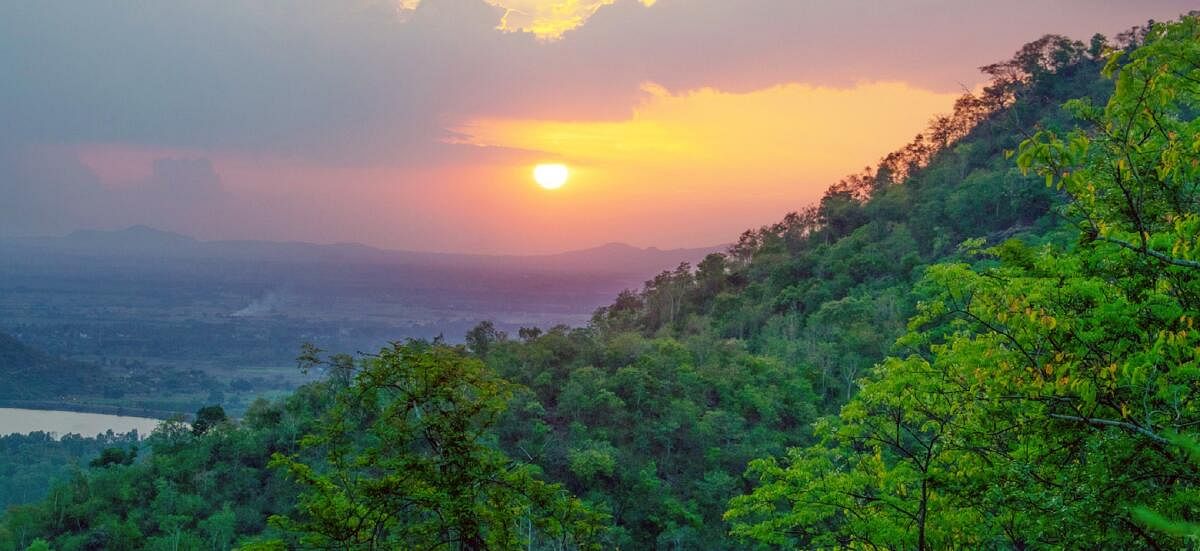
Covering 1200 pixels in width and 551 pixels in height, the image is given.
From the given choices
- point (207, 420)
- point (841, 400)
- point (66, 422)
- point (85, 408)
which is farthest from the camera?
point (85, 408)

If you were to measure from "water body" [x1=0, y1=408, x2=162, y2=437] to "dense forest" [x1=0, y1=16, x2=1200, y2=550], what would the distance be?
44716mm

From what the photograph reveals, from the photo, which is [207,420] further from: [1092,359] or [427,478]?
[1092,359]

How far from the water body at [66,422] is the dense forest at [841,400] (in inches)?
1760

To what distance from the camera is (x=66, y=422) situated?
65.6 meters

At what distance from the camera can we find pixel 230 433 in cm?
2444

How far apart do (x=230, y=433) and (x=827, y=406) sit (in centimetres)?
2252

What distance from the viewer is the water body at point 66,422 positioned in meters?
62.5

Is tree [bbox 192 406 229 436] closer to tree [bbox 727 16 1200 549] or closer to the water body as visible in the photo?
tree [bbox 727 16 1200 549]

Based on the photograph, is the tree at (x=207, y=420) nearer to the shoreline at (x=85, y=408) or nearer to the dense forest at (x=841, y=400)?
the dense forest at (x=841, y=400)

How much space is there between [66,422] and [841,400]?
70375 mm

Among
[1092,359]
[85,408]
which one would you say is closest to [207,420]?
[1092,359]

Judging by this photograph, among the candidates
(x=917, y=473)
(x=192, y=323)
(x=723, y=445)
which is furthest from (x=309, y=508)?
(x=192, y=323)

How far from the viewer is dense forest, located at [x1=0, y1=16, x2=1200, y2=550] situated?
434cm

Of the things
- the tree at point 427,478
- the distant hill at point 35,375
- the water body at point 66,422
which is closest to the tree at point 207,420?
the tree at point 427,478
